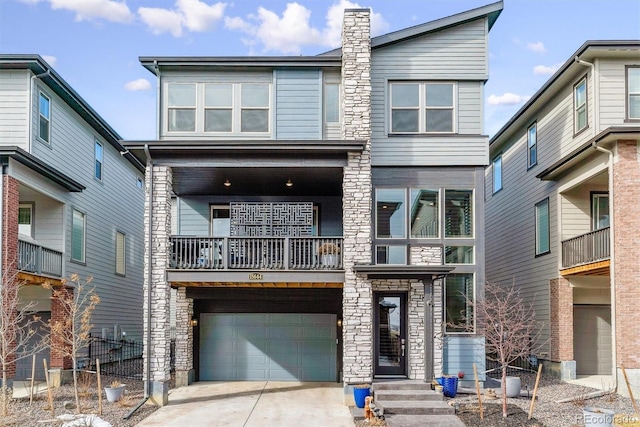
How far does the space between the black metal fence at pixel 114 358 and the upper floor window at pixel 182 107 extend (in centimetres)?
700

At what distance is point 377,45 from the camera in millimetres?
17406

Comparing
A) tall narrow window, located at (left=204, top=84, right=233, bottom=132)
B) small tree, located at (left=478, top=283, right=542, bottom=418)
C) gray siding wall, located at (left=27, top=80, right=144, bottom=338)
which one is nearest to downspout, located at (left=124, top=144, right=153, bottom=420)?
tall narrow window, located at (left=204, top=84, right=233, bottom=132)

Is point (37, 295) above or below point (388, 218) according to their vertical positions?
below

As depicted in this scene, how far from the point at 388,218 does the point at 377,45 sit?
15.7 feet

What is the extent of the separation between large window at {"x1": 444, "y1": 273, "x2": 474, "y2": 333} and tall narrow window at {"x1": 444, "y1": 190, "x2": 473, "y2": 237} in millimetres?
1160

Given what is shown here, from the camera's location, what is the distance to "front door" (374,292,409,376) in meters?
16.2

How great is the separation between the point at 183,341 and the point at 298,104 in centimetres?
754

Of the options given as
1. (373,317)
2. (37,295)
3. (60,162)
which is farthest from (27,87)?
(373,317)

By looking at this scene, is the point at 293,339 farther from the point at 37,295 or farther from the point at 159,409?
the point at 37,295

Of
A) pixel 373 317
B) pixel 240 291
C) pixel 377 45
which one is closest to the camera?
pixel 373 317

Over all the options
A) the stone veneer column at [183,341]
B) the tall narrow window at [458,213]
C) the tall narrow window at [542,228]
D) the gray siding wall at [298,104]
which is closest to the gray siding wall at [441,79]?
the tall narrow window at [458,213]

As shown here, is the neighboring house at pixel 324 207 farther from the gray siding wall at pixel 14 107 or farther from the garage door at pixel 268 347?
the gray siding wall at pixel 14 107

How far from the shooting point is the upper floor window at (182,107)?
699 inches

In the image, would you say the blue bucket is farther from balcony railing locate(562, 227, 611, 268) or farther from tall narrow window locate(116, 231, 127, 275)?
tall narrow window locate(116, 231, 127, 275)
